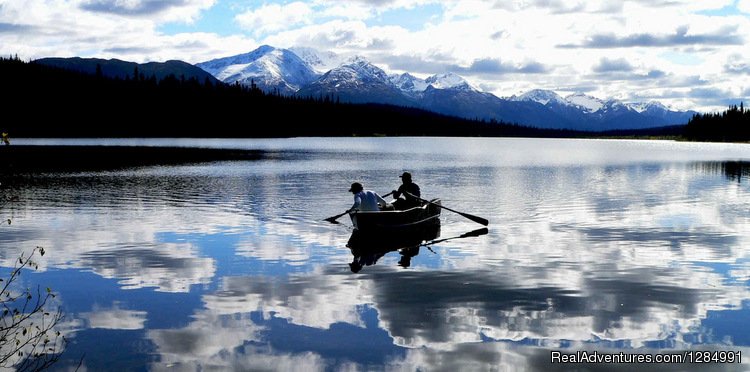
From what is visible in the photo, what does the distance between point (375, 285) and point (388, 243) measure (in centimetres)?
933

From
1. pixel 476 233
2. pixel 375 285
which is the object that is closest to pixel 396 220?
pixel 476 233

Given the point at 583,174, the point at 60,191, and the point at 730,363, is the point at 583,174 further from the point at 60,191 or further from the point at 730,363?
the point at 730,363

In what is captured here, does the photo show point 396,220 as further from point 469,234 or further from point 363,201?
point 469,234

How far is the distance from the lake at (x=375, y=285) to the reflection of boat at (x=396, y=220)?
66.7 inches

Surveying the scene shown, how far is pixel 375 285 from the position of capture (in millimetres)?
20688

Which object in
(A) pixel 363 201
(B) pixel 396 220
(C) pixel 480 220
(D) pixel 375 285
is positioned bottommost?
(D) pixel 375 285

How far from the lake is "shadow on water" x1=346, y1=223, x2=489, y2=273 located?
1.06 feet

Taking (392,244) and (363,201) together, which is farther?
(363,201)

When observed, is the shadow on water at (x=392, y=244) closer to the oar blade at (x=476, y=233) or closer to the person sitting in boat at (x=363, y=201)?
the oar blade at (x=476, y=233)

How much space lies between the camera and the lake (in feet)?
47.3

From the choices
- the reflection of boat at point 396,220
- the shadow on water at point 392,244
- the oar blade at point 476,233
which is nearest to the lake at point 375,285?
the shadow on water at point 392,244

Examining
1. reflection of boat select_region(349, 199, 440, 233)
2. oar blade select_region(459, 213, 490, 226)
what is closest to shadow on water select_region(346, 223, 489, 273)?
reflection of boat select_region(349, 199, 440, 233)

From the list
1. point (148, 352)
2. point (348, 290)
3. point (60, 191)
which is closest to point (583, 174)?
point (60, 191)

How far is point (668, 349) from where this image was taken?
47.6ft
